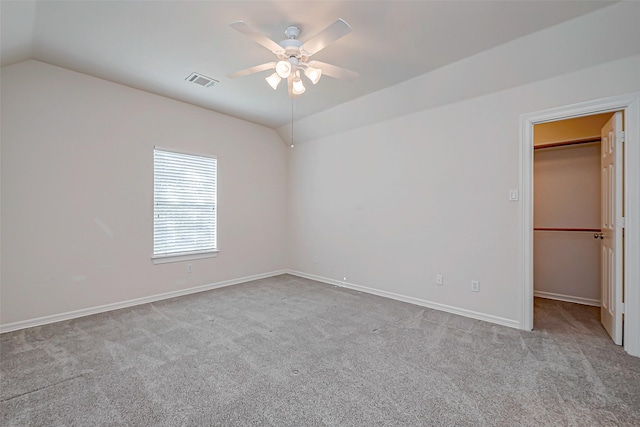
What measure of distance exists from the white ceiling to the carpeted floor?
2.71 metres

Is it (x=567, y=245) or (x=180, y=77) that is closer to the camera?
(x=180, y=77)

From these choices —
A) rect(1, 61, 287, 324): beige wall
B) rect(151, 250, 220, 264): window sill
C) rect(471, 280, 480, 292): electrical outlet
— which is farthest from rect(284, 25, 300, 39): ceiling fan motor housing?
rect(151, 250, 220, 264): window sill

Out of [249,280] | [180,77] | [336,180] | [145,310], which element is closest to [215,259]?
[249,280]

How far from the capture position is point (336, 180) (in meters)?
4.88

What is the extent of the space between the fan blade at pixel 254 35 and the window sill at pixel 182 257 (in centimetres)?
319

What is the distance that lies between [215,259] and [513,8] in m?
4.61

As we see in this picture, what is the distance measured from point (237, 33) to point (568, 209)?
471cm

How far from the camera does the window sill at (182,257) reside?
402 cm

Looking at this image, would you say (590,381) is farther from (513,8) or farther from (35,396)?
(35,396)

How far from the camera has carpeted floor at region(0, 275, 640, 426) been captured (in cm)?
172

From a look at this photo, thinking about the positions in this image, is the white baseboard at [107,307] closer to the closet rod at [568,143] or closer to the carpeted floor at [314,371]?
the carpeted floor at [314,371]

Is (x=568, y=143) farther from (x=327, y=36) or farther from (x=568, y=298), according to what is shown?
(x=327, y=36)

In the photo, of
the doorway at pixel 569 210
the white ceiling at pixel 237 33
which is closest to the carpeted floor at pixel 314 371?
the doorway at pixel 569 210

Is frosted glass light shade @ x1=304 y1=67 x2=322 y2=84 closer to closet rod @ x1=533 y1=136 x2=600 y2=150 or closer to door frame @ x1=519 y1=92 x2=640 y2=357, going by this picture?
door frame @ x1=519 y1=92 x2=640 y2=357
